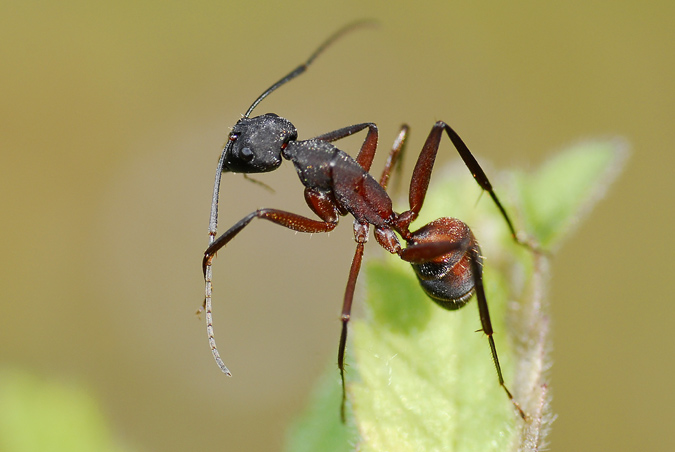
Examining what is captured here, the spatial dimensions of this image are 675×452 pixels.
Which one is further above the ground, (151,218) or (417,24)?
(417,24)

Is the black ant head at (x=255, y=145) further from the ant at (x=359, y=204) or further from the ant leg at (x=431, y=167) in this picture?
the ant leg at (x=431, y=167)

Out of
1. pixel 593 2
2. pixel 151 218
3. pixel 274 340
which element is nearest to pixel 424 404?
pixel 274 340

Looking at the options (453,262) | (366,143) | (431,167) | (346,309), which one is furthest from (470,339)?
(366,143)

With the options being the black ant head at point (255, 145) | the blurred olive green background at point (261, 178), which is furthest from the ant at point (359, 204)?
the blurred olive green background at point (261, 178)

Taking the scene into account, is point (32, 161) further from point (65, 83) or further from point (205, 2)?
point (205, 2)

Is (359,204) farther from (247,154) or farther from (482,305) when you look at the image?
(482,305)

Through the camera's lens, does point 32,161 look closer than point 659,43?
Yes

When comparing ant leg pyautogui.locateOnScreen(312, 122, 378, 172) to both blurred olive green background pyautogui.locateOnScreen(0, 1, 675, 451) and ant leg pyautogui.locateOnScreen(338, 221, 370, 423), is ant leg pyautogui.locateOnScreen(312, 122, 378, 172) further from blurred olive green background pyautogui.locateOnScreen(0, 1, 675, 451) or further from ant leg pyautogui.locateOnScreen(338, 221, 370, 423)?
blurred olive green background pyautogui.locateOnScreen(0, 1, 675, 451)
